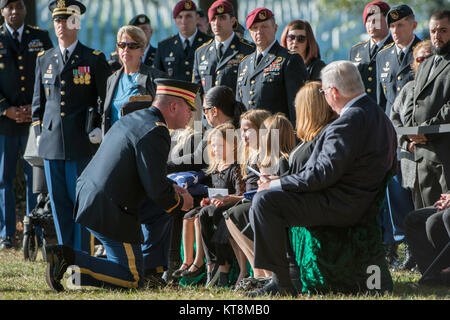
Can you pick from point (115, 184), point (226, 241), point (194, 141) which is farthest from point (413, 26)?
point (115, 184)

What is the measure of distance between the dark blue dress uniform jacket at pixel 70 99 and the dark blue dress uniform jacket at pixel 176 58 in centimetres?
120

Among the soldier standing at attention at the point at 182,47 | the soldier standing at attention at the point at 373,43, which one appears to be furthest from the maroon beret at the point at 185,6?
the soldier standing at attention at the point at 373,43

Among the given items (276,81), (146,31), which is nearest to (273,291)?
(276,81)

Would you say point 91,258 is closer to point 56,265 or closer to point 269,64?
point 56,265

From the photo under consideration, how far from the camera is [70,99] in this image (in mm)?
7230

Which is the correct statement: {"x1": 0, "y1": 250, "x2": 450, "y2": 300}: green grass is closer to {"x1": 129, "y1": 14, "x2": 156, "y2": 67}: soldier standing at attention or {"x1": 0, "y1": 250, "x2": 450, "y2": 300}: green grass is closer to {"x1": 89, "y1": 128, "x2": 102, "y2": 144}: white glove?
{"x1": 89, "y1": 128, "x2": 102, "y2": 144}: white glove

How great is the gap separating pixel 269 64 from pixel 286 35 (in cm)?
80

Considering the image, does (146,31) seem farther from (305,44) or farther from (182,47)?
(305,44)

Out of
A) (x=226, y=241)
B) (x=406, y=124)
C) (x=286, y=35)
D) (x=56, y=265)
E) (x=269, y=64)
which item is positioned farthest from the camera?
(x=286, y=35)

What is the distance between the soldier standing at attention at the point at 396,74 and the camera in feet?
23.0

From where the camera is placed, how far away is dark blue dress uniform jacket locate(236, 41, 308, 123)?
6.93m

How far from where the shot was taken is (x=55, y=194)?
23.4 ft

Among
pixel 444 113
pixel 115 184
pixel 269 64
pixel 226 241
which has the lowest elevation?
pixel 226 241

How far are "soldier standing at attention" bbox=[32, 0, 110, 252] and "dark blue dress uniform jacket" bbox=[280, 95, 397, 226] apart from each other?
Result: 2.87 meters
